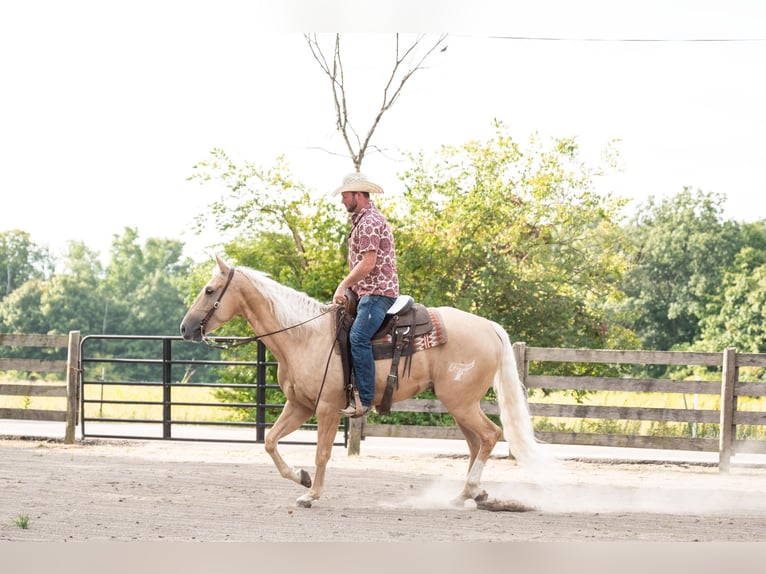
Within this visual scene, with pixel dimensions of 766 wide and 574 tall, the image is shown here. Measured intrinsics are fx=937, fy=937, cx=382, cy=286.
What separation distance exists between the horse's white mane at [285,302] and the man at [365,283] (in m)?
0.27

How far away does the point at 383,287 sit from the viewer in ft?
18.5

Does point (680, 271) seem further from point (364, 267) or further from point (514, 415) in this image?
point (364, 267)

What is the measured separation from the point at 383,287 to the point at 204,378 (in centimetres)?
2645

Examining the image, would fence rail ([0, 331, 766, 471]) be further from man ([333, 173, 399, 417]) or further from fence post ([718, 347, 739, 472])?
man ([333, 173, 399, 417])

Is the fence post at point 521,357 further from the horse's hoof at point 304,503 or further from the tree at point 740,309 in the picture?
the tree at point 740,309

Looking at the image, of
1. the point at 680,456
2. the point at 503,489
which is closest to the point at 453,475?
the point at 503,489

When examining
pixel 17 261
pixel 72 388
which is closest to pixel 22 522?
pixel 72 388

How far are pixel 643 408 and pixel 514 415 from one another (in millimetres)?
2807

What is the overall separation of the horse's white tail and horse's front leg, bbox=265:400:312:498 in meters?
1.27

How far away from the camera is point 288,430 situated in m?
5.77

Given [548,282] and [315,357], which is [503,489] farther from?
[548,282]

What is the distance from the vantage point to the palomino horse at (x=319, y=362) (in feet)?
18.6

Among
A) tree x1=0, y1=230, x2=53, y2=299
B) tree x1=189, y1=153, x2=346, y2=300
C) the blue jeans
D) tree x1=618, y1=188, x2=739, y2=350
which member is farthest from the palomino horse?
tree x1=0, y1=230, x2=53, y2=299

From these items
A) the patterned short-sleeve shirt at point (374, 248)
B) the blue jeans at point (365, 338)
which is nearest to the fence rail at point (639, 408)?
the blue jeans at point (365, 338)
